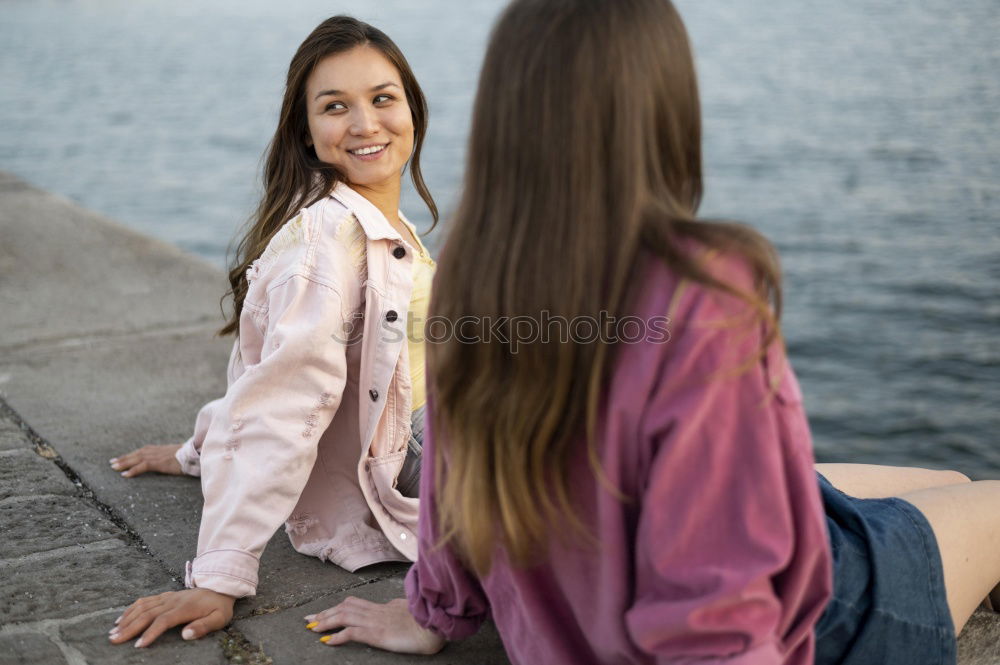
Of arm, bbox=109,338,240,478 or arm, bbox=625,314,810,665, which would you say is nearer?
arm, bbox=625,314,810,665

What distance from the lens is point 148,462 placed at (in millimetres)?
3090

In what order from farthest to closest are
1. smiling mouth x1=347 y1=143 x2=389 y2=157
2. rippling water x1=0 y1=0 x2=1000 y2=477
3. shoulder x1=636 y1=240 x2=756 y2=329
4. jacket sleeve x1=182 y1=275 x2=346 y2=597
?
rippling water x1=0 y1=0 x2=1000 y2=477 → smiling mouth x1=347 y1=143 x2=389 y2=157 → jacket sleeve x1=182 y1=275 x2=346 y2=597 → shoulder x1=636 y1=240 x2=756 y2=329

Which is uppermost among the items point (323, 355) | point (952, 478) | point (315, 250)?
point (315, 250)

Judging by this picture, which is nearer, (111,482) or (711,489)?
(711,489)

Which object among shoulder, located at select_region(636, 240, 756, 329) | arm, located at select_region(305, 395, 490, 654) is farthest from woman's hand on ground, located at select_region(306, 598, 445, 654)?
shoulder, located at select_region(636, 240, 756, 329)

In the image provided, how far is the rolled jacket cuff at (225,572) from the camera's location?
2.32 meters

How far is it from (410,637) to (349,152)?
1.27m

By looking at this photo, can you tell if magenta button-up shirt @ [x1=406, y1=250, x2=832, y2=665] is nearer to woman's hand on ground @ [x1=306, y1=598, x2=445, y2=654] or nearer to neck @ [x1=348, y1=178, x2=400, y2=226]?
woman's hand on ground @ [x1=306, y1=598, x2=445, y2=654]

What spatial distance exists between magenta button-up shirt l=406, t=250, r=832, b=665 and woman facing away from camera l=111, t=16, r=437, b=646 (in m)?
1.02

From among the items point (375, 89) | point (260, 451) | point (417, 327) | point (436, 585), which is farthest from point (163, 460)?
point (436, 585)

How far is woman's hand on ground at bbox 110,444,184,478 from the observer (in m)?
3.08

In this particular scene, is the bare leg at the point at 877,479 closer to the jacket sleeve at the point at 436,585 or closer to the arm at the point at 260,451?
the jacket sleeve at the point at 436,585

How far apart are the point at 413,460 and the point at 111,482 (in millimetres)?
959

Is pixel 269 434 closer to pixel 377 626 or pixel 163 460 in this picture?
pixel 377 626
